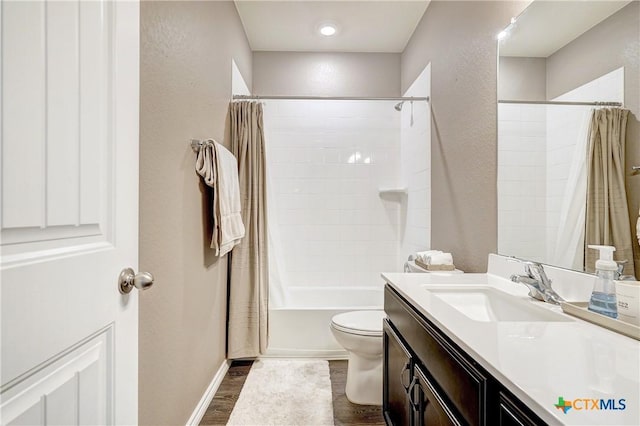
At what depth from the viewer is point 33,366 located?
0.46 meters

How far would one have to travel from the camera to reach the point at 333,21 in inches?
99.3

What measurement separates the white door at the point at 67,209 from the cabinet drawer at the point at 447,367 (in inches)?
30.3

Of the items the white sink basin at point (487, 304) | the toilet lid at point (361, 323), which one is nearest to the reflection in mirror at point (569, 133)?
the white sink basin at point (487, 304)

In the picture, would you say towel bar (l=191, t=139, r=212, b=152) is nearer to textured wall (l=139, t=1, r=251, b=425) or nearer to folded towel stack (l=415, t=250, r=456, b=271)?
textured wall (l=139, t=1, r=251, b=425)

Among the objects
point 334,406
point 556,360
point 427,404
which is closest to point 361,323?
point 334,406

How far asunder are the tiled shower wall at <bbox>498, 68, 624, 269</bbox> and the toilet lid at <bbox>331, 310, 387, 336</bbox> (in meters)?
0.81

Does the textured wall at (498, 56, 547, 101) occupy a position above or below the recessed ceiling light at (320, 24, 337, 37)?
below

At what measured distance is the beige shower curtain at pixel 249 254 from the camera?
90.3 inches

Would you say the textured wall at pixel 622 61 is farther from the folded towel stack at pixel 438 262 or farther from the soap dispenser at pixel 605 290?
the folded towel stack at pixel 438 262

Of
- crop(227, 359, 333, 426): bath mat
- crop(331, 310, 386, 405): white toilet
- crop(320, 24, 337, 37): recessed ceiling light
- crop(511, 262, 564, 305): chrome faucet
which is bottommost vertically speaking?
crop(227, 359, 333, 426): bath mat

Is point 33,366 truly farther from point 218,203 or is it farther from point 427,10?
point 427,10

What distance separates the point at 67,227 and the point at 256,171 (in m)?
1.83

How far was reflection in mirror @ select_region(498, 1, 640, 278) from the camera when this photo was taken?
3.03 ft

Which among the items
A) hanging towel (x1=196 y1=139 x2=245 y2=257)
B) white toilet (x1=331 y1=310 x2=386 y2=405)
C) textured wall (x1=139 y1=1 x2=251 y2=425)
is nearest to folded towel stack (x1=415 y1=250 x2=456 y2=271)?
white toilet (x1=331 y1=310 x2=386 y2=405)
